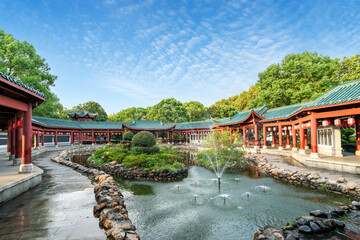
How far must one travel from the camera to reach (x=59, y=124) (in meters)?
29.6

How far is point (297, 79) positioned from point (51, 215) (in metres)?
29.7

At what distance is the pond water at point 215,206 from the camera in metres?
5.02

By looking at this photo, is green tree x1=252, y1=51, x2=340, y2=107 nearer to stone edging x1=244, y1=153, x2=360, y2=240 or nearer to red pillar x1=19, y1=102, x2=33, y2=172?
stone edging x1=244, y1=153, x2=360, y2=240

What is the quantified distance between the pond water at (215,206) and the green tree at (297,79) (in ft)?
61.3

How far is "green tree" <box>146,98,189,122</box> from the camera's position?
43.0m

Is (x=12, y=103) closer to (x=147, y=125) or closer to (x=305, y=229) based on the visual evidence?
(x=305, y=229)

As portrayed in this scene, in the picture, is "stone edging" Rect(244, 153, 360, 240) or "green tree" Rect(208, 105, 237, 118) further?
"green tree" Rect(208, 105, 237, 118)

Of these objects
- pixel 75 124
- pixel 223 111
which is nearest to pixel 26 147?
pixel 75 124

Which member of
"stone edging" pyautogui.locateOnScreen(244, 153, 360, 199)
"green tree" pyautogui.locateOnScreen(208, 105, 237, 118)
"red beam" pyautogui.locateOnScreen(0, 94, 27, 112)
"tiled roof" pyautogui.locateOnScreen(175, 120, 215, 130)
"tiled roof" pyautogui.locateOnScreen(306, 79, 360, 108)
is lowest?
"stone edging" pyautogui.locateOnScreen(244, 153, 360, 199)

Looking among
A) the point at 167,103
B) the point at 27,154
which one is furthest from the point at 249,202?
the point at 167,103

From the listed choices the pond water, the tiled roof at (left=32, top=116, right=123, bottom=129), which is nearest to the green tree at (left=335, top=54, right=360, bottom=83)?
the pond water

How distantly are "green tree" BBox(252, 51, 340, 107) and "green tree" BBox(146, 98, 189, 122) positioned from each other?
19213 millimetres

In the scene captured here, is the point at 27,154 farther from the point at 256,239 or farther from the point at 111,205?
the point at 256,239

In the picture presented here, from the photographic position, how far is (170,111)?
42.8 m
